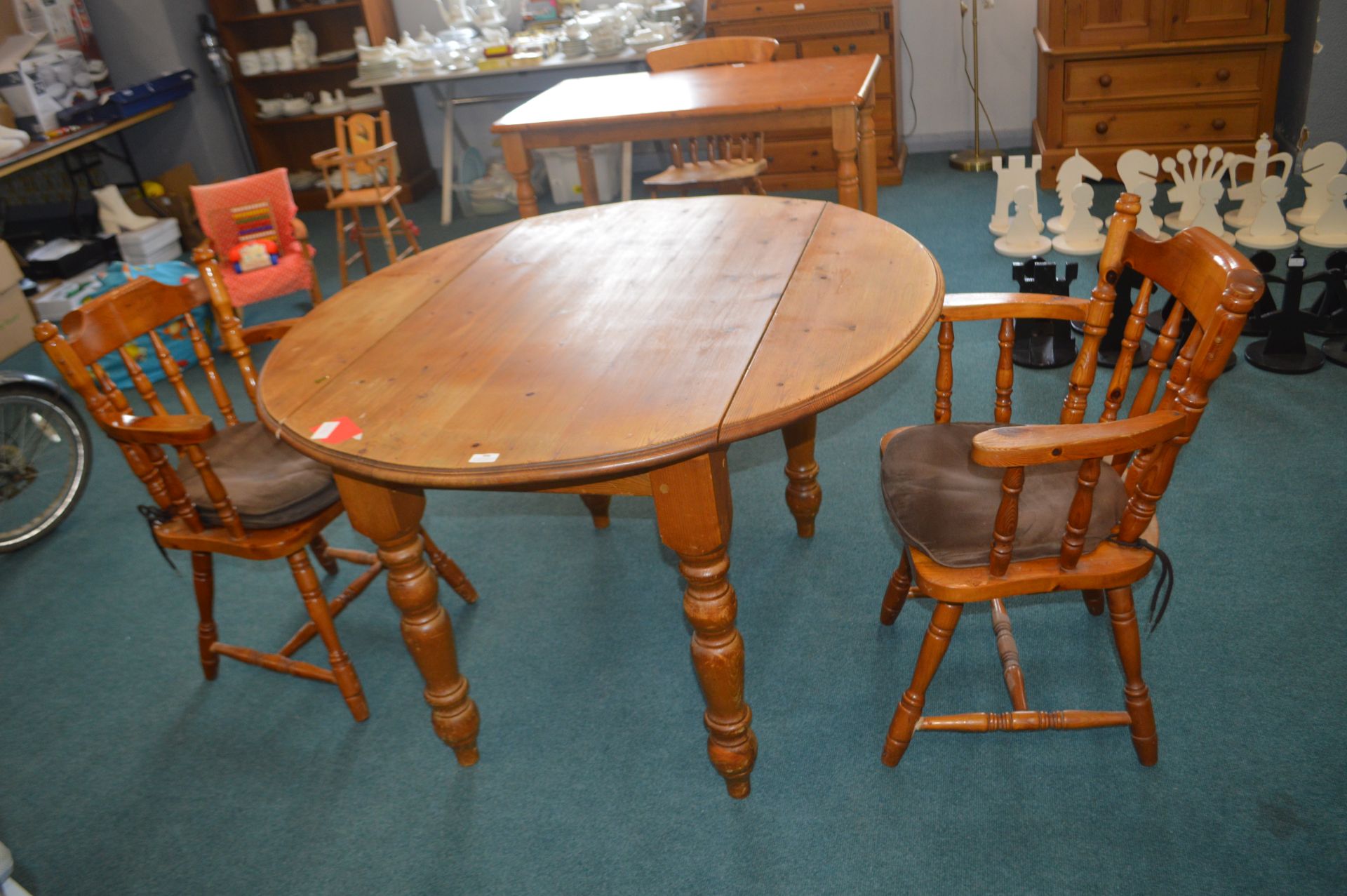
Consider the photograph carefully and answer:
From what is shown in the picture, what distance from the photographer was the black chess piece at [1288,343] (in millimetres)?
2877

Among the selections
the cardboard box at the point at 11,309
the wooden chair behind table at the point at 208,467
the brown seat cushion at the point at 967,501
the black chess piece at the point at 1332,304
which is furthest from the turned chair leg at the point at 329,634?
the cardboard box at the point at 11,309

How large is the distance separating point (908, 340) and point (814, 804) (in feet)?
2.79

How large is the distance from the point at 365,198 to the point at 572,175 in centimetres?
136

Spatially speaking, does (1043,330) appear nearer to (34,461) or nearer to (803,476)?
(803,476)

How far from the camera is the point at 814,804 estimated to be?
1775 mm

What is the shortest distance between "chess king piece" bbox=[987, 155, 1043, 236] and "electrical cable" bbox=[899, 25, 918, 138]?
158cm

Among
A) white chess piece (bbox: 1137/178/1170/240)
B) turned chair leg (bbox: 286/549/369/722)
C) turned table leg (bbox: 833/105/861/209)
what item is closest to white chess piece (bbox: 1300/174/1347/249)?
white chess piece (bbox: 1137/178/1170/240)

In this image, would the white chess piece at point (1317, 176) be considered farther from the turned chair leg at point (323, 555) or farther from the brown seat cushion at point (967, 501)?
the turned chair leg at point (323, 555)

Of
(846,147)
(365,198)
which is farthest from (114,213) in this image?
(846,147)

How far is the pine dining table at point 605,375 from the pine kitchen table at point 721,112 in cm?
104

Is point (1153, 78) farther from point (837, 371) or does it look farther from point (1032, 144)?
point (837, 371)

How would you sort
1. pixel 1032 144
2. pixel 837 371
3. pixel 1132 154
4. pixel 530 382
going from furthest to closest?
pixel 1032 144, pixel 1132 154, pixel 530 382, pixel 837 371

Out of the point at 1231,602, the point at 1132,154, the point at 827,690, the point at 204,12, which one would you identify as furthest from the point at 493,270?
the point at 204,12

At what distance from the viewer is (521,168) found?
3461 mm
